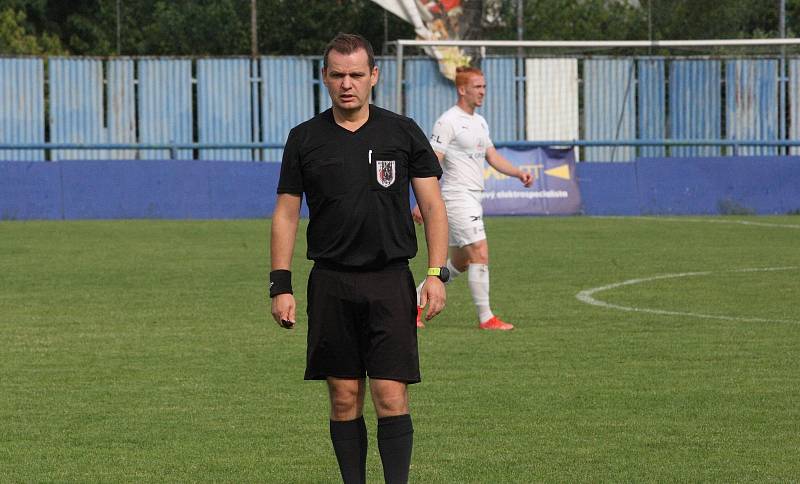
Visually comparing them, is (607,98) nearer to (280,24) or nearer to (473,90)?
(280,24)

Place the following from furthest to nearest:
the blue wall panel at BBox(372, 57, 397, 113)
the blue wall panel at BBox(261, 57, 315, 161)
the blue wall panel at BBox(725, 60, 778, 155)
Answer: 1. the blue wall panel at BBox(725, 60, 778, 155)
2. the blue wall panel at BBox(261, 57, 315, 161)
3. the blue wall panel at BBox(372, 57, 397, 113)

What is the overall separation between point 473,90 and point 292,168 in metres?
6.16

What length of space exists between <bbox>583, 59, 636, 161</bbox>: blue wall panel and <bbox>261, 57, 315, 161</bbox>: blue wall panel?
20.6 ft

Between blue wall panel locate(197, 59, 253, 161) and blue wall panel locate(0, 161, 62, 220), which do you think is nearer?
blue wall panel locate(0, 161, 62, 220)

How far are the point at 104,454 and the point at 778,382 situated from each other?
4.00 metres

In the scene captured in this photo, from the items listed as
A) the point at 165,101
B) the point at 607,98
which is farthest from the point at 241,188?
the point at 607,98

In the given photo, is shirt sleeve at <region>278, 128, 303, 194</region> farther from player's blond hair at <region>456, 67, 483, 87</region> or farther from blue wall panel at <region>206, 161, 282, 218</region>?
blue wall panel at <region>206, 161, 282, 218</region>

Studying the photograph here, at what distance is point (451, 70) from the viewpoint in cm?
3491

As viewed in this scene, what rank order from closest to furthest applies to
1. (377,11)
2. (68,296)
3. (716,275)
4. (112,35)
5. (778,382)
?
(778,382)
(68,296)
(716,275)
(377,11)
(112,35)

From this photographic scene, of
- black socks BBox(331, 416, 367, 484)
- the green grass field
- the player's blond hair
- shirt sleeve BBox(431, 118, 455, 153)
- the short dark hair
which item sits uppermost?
the player's blond hair

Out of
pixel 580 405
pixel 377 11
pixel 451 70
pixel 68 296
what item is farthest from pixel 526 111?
pixel 580 405

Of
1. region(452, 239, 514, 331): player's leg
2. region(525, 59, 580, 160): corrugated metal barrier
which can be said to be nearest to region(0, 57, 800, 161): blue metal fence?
region(525, 59, 580, 160): corrugated metal barrier

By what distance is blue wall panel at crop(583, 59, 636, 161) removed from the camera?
3652 centimetres

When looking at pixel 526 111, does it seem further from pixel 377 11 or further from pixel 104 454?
pixel 104 454
